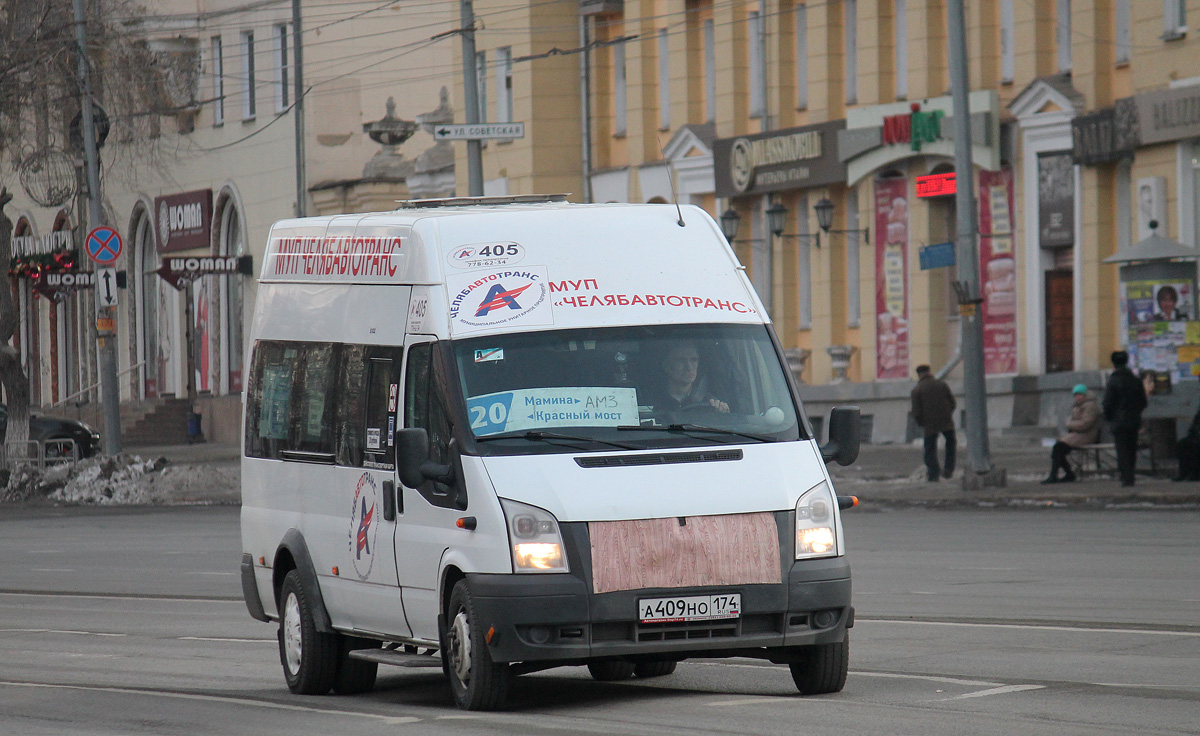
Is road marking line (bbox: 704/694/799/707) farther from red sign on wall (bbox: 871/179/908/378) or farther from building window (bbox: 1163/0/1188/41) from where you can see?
red sign on wall (bbox: 871/179/908/378)

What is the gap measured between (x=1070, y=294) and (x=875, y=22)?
6.93 meters

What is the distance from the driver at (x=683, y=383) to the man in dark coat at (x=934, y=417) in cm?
1996

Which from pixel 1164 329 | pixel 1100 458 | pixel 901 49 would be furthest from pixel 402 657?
pixel 901 49

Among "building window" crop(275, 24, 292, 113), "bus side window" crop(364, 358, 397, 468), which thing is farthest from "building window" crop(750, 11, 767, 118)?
"bus side window" crop(364, 358, 397, 468)

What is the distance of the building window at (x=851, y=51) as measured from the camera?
4012cm

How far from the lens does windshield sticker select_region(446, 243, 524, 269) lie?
413 inches

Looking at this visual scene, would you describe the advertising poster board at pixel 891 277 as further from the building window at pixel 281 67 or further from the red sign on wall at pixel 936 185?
the building window at pixel 281 67

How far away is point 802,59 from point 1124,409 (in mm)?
17033

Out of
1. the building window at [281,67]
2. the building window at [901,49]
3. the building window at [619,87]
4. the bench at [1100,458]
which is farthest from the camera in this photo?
the building window at [281,67]

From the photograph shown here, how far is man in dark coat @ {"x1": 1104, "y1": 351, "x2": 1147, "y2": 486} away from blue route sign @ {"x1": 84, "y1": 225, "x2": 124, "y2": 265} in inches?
690

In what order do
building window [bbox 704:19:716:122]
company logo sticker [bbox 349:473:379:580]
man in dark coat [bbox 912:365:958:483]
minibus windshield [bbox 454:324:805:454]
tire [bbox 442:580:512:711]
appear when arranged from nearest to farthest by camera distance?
tire [bbox 442:580:512:711]
minibus windshield [bbox 454:324:805:454]
company logo sticker [bbox 349:473:379:580]
man in dark coat [bbox 912:365:958:483]
building window [bbox 704:19:716:122]

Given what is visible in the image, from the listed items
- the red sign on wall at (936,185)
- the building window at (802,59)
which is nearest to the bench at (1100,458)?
the red sign on wall at (936,185)

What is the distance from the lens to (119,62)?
137 ft

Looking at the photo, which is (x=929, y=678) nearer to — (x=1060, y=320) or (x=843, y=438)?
(x=843, y=438)
